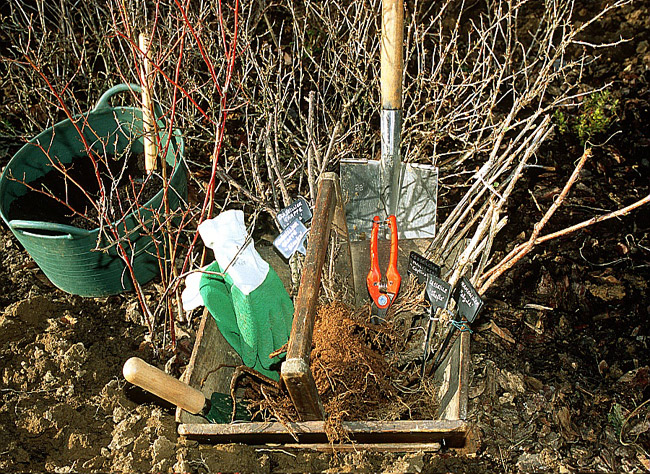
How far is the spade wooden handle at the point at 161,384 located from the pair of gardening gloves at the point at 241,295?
0.95 feet

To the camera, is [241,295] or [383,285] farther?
[383,285]

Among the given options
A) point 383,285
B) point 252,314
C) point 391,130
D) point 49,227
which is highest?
point 391,130

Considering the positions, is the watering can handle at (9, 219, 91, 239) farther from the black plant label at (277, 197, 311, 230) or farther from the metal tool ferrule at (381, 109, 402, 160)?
the metal tool ferrule at (381, 109, 402, 160)

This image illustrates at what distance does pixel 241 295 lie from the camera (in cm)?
175

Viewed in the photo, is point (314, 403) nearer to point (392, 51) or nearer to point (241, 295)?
point (241, 295)

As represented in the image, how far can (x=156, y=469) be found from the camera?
1996 mm

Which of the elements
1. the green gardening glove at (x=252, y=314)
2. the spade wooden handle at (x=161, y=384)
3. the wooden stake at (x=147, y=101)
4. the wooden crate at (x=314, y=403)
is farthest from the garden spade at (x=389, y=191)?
the spade wooden handle at (x=161, y=384)

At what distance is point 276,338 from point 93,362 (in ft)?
2.94

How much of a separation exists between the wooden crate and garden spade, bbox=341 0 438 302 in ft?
1.23

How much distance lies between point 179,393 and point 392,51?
130 cm

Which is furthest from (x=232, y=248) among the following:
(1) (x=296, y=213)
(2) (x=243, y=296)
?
(1) (x=296, y=213)

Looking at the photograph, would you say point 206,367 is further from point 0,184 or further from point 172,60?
point 172,60

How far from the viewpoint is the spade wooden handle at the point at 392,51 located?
1964 millimetres

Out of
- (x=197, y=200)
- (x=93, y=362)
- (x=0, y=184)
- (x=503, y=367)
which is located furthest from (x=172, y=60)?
(x=503, y=367)
